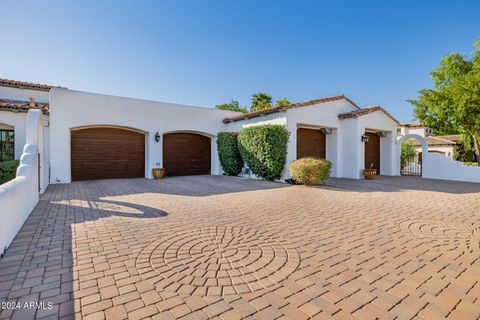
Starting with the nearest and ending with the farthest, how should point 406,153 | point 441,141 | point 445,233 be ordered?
point 445,233, point 406,153, point 441,141

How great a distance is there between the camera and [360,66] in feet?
51.8

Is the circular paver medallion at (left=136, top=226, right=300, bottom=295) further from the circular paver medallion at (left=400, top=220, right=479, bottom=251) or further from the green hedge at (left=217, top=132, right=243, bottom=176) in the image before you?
the green hedge at (left=217, top=132, right=243, bottom=176)

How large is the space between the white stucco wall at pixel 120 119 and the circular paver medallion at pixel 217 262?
10.5m

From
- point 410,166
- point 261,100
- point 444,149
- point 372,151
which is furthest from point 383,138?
point 444,149

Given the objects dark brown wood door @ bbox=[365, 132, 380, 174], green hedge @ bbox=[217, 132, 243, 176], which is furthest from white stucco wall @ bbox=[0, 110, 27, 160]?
dark brown wood door @ bbox=[365, 132, 380, 174]

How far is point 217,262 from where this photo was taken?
11.4 ft

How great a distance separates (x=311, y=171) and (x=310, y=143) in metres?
4.74

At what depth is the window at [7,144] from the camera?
12195 mm

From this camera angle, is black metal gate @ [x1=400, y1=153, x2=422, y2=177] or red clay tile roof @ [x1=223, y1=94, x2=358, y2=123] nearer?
red clay tile roof @ [x1=223, y1=94, x2=358, y2=123]

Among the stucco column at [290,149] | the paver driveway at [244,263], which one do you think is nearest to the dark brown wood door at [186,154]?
the stucco column at [290,149]

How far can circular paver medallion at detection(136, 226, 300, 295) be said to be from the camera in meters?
2.89

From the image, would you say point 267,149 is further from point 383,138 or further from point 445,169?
point 445,169

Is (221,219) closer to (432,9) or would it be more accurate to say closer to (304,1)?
(304,1)

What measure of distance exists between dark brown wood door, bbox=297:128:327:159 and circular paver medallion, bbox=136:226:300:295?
11.1 meters
